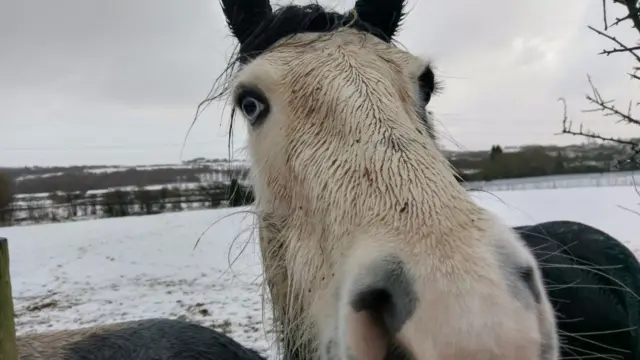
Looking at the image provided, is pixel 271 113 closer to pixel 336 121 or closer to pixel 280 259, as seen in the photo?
pixel 336 121

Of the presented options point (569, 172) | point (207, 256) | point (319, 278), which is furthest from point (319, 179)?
point (569, 172)

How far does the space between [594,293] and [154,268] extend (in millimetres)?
11088

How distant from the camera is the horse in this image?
251cm

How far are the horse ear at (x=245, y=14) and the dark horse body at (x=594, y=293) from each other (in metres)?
1.90

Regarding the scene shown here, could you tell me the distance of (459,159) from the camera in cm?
287

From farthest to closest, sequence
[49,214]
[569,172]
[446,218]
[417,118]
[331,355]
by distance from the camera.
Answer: [569,172] < [49,214] < [417,118] < [331,355] < [446,218]

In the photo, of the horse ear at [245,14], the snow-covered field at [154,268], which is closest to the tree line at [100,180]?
the snow-covered field at [154,268]

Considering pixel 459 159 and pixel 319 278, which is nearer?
pixel 319 278

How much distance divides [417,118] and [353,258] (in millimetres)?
820

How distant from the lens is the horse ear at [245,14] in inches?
96.9

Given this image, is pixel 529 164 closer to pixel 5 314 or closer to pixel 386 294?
pixel 386 294

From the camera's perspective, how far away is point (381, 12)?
8.21 ft

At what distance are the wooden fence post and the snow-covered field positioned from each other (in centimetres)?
103

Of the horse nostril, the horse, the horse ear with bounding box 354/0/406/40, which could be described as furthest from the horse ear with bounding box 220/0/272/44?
the horse nostril
